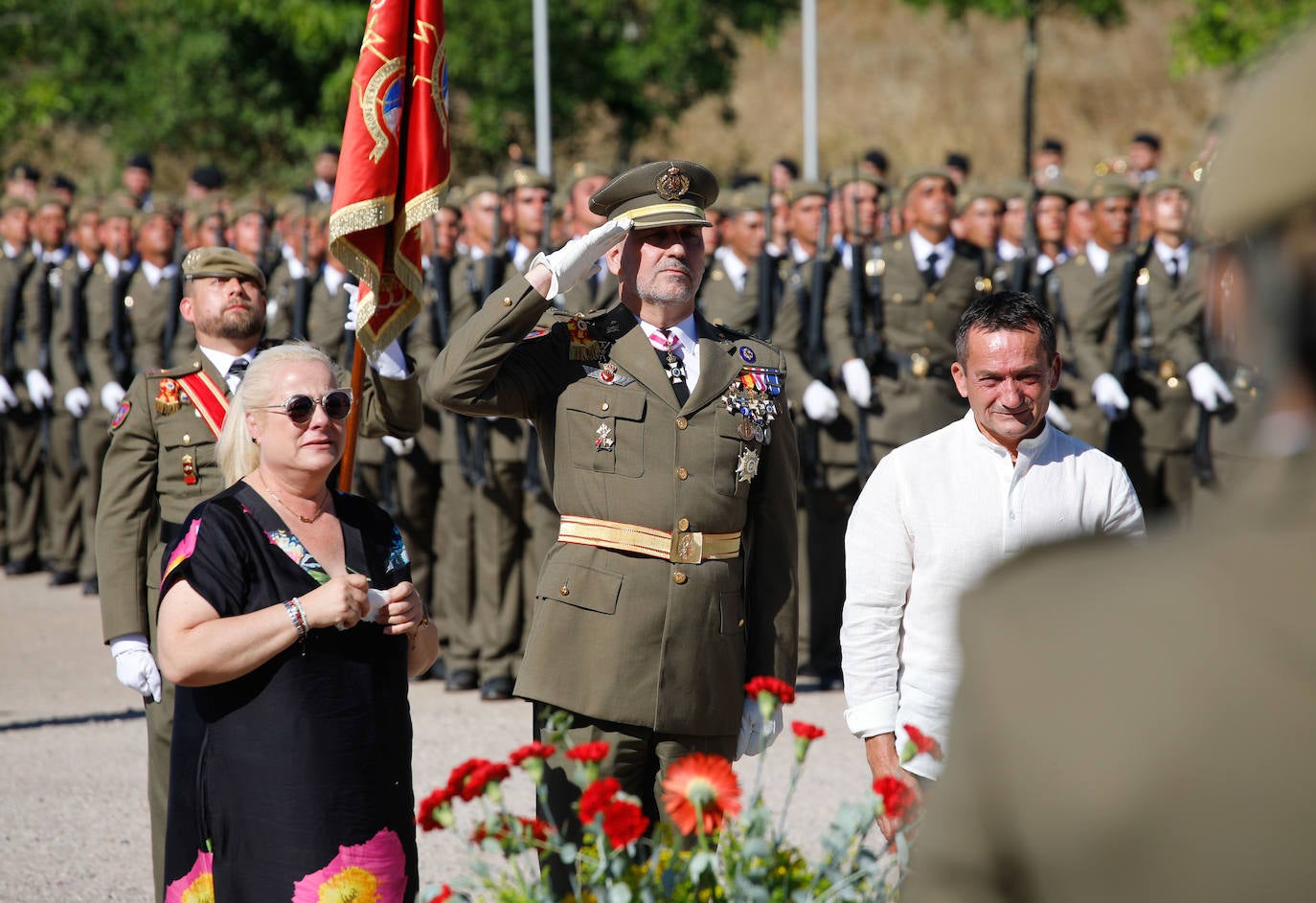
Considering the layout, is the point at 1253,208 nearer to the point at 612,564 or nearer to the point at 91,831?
the point at 612,564

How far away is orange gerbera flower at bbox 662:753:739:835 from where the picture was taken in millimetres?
2389

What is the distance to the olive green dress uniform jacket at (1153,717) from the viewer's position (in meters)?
0.98

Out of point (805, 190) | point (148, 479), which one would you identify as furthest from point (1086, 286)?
point (148, 479)

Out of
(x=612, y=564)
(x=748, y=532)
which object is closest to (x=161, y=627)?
(x=612, y=564)

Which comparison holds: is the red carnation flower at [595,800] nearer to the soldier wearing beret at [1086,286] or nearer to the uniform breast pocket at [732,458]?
the uniform breast pocket at [732,458]

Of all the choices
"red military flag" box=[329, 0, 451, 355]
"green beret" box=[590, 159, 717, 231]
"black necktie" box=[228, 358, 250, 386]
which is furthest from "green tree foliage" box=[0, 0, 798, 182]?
"green beret" box=[590, 159, 717, 231]

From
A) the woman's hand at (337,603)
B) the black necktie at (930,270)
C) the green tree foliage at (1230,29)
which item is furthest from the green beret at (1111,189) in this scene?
the green tree foliage at (1230,29)

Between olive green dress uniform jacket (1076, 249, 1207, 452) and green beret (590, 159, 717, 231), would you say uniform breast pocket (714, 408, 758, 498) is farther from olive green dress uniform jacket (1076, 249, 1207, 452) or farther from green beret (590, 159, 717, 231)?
olive green dress uniform jacket (1076, 249, 1207, 452)

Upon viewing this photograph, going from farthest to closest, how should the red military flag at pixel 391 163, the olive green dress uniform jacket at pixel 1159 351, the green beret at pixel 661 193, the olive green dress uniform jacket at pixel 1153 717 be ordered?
1. the olive green dress uniform jacket at pixel 1159 351
2. the red military flag at pixel 391 163
3. the green beret at pixel 661 193
4. the olive green dress uniform jacket at pixel 1153 717

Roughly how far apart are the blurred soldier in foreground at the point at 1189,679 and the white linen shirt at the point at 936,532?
245 centimetres

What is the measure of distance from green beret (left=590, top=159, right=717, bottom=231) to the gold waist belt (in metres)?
0.74

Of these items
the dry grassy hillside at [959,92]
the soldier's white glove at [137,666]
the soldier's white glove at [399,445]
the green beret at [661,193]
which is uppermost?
the dry grassy hillside at [959,92]

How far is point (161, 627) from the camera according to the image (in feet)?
11.3

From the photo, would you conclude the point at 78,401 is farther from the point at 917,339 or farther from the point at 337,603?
the point at 337,603
